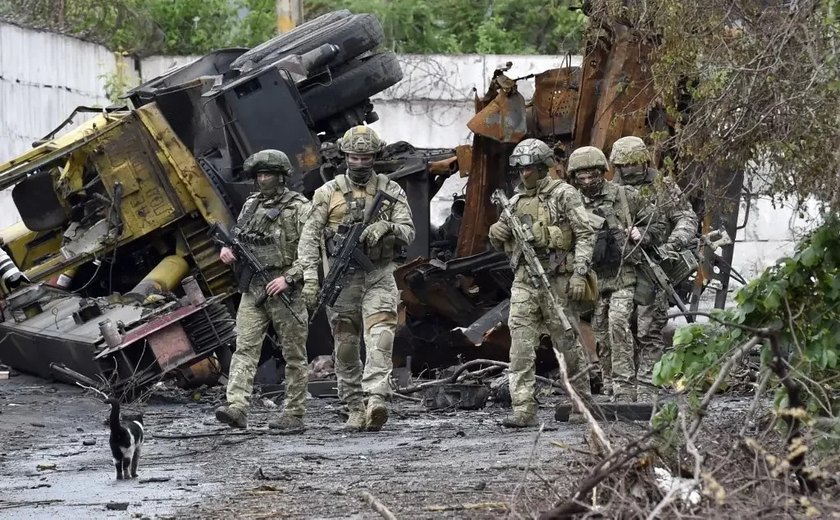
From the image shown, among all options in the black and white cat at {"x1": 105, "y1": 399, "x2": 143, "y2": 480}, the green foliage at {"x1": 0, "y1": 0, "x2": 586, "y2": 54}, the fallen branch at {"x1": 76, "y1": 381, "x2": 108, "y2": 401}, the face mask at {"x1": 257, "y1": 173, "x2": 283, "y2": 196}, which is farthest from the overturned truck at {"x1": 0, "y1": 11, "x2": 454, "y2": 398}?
the green foliage at {"x1": 0, "y1": 0, "x2": 586, "y2": 54}

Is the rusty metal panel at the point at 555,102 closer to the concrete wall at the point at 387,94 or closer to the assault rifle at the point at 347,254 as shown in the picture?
the assault rifle at the point at 347,254

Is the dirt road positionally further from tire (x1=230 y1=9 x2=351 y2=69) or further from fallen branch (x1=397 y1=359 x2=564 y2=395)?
tire (x1=230 y1=9 x2=351 y2=69)

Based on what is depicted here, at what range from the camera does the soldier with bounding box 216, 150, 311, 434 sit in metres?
10.5

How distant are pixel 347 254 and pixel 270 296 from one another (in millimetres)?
658

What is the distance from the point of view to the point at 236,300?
15234mm

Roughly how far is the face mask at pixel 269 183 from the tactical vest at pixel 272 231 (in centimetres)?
6

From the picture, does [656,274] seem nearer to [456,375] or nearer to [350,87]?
[456,375]

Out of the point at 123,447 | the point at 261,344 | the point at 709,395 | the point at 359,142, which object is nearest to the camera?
the point at 709,395

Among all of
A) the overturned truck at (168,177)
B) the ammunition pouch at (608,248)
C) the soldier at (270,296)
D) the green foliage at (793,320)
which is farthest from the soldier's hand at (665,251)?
the green foliage at (793,320)

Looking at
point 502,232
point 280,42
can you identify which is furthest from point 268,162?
point 280,42

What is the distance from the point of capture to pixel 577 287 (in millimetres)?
9945

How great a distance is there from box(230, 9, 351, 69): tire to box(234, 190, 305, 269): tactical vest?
4.53 m

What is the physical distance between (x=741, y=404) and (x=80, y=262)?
676cm

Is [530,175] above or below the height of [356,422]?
above
